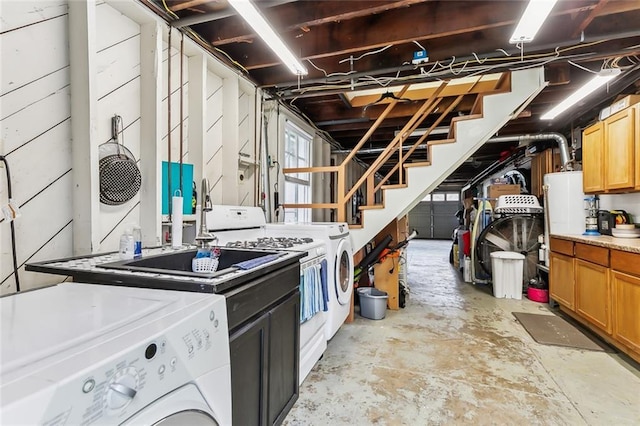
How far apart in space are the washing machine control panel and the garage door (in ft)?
47.1

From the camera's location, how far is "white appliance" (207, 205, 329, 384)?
212cm

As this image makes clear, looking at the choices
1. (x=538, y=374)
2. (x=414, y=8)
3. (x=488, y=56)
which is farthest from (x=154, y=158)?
(x=538, y=374)

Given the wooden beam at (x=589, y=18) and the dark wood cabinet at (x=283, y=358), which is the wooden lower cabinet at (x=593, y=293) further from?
the dark wood cabinet at (x=283, y=358)

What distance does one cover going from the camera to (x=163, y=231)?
237cm

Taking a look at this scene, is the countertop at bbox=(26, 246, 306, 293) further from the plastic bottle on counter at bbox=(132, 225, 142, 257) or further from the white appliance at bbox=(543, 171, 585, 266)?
the white appliance at bbox=(543, 171, 585, 266)

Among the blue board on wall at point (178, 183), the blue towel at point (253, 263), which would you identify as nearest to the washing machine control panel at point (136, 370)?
the blue towel at point (253, 263)

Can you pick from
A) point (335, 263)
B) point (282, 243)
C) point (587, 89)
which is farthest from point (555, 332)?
point (282, 243)

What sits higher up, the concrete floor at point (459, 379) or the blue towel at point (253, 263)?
the blue towel at point (253, 263)

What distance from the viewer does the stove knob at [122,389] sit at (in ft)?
1.90

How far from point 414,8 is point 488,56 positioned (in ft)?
2.98

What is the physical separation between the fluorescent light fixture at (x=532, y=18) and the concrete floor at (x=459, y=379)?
257 cm

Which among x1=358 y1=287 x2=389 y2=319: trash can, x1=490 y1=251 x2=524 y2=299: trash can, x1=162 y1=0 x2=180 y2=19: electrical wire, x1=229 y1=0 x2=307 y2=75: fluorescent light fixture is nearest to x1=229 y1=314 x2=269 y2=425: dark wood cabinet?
x1=229 y1=0 x2=307 y2=75: fluorescent light fixture

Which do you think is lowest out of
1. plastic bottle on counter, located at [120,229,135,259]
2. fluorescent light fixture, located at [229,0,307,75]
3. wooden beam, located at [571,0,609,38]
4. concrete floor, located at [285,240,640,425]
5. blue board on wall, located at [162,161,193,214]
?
concrete floor, located at [285,240,640,425]

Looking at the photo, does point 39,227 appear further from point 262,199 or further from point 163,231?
point 262,199
